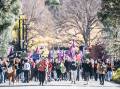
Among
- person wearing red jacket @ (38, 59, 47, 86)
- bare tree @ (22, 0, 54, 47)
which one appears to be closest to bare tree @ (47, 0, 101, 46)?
bare tree @ (22, 0, 54, 47)

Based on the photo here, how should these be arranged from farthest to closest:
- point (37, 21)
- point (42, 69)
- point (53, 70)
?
1. point (37, 21)
2. point (53, 70)
3. point (42, 69)

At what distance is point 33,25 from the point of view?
3310 inches

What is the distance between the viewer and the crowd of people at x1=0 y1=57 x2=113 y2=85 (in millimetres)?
38531

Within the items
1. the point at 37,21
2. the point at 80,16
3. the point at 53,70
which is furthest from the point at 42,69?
the point at 37,21

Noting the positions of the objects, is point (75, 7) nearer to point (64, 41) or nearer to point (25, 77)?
point (64, 41)

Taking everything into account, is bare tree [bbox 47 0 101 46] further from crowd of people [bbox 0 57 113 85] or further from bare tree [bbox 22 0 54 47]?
crowd of people [bbox 0 57 113 85]

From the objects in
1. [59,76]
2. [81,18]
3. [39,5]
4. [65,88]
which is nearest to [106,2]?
[65,88]

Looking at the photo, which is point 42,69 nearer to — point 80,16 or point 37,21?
point 80,16

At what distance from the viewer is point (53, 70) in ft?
137

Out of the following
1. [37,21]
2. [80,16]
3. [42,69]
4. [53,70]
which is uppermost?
[80,16]

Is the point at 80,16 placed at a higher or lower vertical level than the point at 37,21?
higher

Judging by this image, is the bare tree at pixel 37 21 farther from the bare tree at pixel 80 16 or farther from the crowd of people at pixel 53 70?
the crowd of people at pixel 53 70

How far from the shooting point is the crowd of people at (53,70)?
38531 millimetres

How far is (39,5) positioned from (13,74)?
180ft
